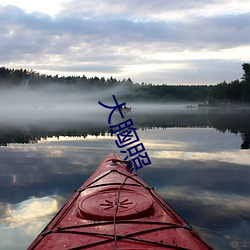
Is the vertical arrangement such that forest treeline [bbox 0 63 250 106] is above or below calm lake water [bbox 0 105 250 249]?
above

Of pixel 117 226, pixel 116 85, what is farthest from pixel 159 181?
pixel 116 85

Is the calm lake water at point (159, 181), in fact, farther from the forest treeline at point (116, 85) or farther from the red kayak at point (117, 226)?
the forest treeline at point (116, 85)

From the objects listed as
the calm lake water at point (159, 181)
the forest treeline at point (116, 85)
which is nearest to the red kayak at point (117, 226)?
the calm lake water at point (159, 181)

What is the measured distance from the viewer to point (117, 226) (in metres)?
4.82

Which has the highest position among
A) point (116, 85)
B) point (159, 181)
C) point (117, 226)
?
point (116, 85)

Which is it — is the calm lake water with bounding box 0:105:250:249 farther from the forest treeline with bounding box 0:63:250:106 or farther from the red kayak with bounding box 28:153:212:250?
the forest treeline with bounding box 0:63:250:106

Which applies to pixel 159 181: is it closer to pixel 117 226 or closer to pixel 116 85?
pixel 117 226

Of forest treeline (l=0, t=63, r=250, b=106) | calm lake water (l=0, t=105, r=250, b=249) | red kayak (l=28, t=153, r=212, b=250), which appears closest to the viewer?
red kayak (l=28, t=153, r=212, b=250)

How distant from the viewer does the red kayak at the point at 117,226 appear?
172 inches

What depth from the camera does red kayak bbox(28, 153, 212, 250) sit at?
4363mm

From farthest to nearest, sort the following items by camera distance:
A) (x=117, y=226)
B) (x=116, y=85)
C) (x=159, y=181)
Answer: (x=116, y=85) < (x=159, y=181) < (x=117, y=226)

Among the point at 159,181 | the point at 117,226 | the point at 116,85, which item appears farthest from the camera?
the point at 116,85

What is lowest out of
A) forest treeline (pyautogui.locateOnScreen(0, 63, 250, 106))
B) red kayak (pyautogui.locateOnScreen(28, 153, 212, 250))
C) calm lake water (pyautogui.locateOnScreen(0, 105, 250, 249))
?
calm lake water (pyautogui.locateOnScreen(0, 105, 250, 249))

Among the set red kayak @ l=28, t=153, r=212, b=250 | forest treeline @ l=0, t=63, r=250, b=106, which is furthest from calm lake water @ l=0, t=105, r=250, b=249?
forest treeline @ l=0, t=63, r=250, b=106
